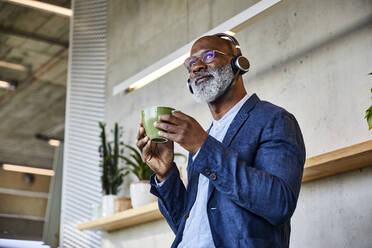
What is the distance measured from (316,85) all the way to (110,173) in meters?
1.85

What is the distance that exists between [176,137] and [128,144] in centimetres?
293

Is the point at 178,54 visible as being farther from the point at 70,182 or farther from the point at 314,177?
the point at 70,182

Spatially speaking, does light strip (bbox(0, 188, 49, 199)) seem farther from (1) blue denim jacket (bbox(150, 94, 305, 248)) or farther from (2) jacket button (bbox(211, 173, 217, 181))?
(2) jacket button (bbox(211, 173, 217, 181))

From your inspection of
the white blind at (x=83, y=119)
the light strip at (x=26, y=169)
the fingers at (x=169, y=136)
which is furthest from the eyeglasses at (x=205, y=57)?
the light strip at (x=26, y=169)

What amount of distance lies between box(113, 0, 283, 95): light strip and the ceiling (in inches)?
126

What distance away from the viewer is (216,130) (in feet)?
5.53

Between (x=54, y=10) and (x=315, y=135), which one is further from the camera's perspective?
(x=54, y=10)

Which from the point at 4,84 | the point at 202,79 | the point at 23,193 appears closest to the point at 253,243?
the point at 202,79

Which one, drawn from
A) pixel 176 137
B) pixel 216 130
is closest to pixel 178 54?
pixel 216 130

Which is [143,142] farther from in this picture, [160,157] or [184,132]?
[184,132]

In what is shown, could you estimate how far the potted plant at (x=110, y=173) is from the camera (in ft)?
12.6

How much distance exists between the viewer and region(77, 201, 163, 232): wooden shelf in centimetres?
334

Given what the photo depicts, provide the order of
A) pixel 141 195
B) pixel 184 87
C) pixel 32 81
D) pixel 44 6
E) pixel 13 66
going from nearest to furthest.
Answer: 1. pixel 141 195
2. pixel 184 87
3. pixel 44 6
4. pixel 13 66
5. pixel 32 81

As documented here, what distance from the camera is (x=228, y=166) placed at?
134cm
